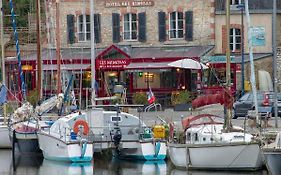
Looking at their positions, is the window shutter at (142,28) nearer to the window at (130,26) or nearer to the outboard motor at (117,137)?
the window at (130,26)

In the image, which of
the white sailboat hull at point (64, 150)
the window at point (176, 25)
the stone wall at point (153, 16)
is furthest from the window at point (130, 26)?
the white sailboat hull at point (64, 150)

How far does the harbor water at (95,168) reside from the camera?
43.5 metres

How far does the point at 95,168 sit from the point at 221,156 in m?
6.43

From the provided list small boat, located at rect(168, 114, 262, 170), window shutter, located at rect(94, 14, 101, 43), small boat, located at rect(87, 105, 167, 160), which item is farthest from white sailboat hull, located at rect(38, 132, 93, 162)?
window shutter, located at rect(94, 14, 101, 43)

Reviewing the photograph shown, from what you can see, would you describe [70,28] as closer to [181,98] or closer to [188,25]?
[188,25]

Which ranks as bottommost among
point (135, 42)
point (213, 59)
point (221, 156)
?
point (221, 156)

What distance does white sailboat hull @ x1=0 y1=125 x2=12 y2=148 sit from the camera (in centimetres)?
5331

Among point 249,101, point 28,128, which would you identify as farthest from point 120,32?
point 28,128

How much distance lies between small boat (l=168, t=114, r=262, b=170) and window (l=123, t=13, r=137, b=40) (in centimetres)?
3123

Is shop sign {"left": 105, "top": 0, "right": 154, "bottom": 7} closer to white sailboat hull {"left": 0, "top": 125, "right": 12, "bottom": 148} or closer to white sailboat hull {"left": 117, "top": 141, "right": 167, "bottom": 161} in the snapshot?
white sailboat hull {"left": 0, "top": 125, "right": 12, "bottom": 148}

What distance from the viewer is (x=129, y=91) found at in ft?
237

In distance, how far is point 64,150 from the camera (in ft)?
153

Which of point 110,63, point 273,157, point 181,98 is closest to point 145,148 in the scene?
point 273,157

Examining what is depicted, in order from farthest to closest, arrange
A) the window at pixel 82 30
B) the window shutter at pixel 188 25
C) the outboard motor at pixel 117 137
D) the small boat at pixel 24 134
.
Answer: the window at pixel 82 30 → the window shutter at pixel 188 25 → the small boat at pixel 24 134 → the outboard motor at pixel 117 137
